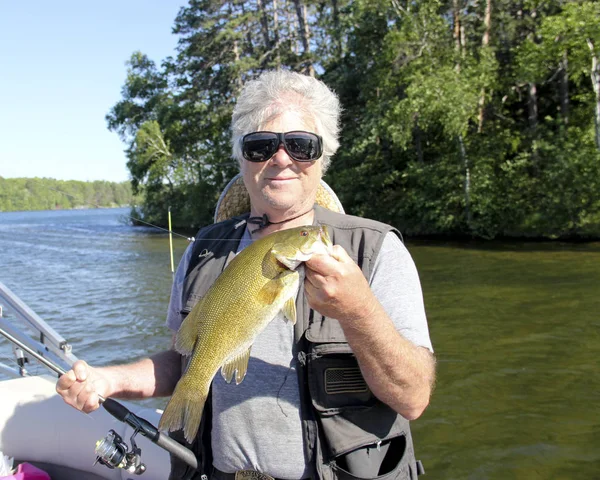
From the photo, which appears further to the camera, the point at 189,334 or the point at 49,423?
the point at 49,423

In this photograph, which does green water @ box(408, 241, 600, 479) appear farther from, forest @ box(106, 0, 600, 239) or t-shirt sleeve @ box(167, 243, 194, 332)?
forest @ box(106, 0, 600, 239)

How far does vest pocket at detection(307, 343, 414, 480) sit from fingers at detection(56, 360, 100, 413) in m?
0.95

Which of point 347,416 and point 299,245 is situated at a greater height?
point 299,245

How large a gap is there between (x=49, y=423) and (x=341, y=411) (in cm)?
290

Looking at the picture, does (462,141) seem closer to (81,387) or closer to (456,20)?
(456,20)

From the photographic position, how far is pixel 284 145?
2.35 meters

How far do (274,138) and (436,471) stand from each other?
4855 mm

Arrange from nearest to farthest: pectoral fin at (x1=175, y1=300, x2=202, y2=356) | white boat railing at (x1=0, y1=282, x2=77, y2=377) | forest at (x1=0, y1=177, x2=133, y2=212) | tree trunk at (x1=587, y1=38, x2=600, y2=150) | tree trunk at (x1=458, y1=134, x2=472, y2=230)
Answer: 1. pectoral fin at (x1=175, y1=300, x2=202, y2=356)
2. white boat railing at (x1=0, y1=282, x2=77, y2=377)
3. forest at (x1=0, y1=177, x2=133, y2=212)
4. tree trunk at (x1=587, y1=38, x2=600, y2=150)
5. tree trunk at (x1=458, y1=134, x2=472, y2=230)

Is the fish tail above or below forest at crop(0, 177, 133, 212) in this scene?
below

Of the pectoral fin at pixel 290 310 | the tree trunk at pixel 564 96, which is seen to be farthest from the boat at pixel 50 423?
the tree trunk at pixel 564 96

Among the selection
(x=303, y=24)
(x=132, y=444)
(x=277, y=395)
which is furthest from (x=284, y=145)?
(x=303, y=24)

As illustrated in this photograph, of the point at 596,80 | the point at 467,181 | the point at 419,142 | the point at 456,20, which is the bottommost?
the point at 467,181

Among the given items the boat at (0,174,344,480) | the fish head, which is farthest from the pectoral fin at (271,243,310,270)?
the boat at (0,174,344,480)

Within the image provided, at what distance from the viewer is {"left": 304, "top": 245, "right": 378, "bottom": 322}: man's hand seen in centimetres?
179
